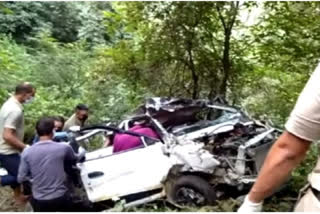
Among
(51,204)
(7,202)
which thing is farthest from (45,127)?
(7,202)

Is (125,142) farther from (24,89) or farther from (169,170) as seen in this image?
(24,89)

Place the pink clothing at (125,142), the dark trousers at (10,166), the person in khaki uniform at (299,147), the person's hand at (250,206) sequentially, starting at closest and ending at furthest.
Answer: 1. the person in khaki uniform at (299,147)
2. the person's hand at (250,206)
3. the dark trousers at (10,166)
4. the pink clothing at (125,142)

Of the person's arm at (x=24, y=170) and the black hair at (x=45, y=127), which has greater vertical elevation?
the black hair at (x=45, y=127)

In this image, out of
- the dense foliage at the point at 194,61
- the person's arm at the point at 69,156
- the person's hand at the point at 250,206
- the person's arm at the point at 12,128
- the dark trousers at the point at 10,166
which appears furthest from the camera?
the dense foliage at the point at 194,61

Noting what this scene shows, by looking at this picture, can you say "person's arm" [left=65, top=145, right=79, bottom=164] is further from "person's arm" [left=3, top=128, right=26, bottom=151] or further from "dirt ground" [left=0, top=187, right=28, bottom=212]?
"dirt ground" [left=0, top=187, right=28, bottom=212]

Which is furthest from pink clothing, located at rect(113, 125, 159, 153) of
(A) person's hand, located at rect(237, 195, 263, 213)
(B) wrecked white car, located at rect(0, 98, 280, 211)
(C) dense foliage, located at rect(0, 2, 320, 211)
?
(A) person's hand, located at rect(237, 195, 263, 213)

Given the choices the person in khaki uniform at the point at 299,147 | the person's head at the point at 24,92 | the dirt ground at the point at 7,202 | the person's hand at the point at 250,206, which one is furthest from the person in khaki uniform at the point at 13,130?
the person in khaki uniform at the point at 299,147

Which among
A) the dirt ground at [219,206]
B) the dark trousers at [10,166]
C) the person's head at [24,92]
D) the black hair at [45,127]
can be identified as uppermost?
the person's head at [24,92]

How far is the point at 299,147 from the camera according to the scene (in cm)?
132

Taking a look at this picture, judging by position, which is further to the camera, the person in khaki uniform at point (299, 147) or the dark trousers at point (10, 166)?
the dark trousers at point (10, 166)

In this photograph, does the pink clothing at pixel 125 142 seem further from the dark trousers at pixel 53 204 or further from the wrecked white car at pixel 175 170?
the dark trousers at pixel 53 204

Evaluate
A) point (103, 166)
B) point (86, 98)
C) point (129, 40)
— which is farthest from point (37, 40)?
point (103, 166)

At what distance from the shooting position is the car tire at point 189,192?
16.2ft

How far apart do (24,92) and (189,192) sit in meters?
1.83
